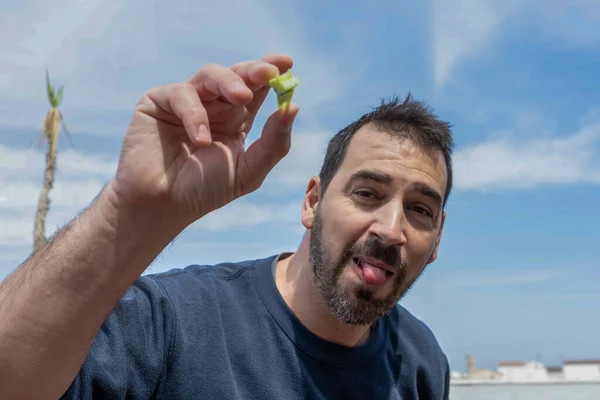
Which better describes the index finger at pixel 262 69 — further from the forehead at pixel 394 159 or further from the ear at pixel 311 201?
the ear at pixel 311 201

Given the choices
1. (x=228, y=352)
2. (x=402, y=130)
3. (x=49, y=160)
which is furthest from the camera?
(x=49, y=160)

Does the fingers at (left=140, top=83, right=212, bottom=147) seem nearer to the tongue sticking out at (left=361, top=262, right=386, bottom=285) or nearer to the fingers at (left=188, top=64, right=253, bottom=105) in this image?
the fingers at (left=188, top=64, right=253, bottom=105)

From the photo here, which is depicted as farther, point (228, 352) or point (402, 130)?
point (402, 130)

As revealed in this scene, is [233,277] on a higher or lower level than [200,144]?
lower

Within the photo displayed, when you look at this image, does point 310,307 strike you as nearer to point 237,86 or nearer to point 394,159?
point 394,159

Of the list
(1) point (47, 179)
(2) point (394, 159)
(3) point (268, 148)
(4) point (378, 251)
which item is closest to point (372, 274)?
(4) point (378, 251)

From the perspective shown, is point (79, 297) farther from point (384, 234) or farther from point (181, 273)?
point (384, 234)

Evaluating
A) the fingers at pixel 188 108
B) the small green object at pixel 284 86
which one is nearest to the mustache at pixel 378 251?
the small green object at pixel 284 86

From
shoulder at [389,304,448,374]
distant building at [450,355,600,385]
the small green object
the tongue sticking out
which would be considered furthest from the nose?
distant building at [450,355,600,385]

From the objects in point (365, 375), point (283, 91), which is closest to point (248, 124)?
point (283, 91)
